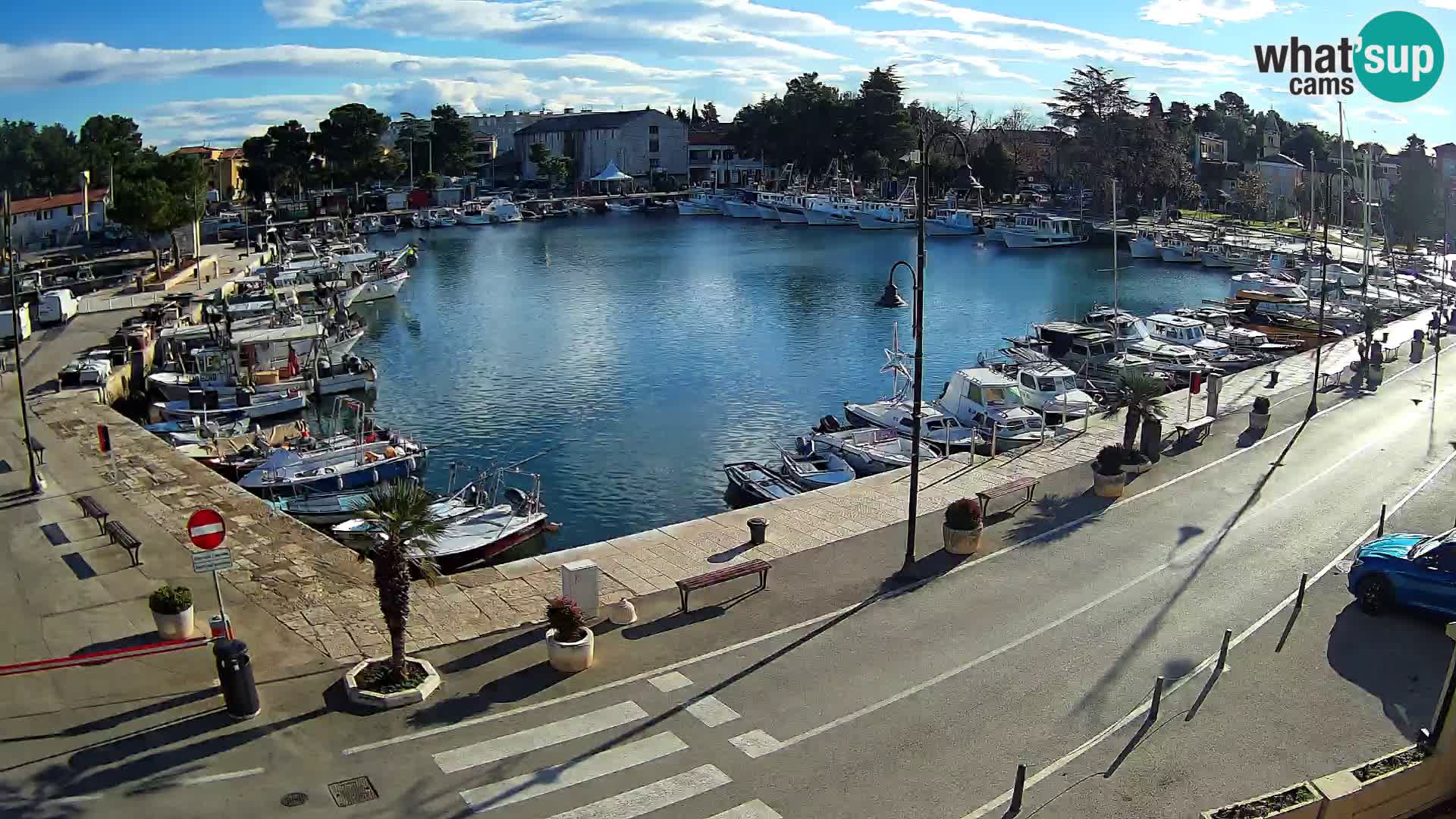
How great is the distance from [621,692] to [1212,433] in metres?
→ 22.7

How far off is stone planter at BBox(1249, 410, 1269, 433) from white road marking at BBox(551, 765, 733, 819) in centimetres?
2400

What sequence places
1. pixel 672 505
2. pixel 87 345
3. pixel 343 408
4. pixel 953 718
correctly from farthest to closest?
pixel 87 345
pixel 343 408
pixel 672 505
pixel 953 718

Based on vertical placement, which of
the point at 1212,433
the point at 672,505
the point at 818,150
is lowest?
the point at 672,505

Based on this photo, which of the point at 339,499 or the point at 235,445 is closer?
the point at 339,499

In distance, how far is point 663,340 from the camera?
209 feet

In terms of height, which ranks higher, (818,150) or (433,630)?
(818,150)

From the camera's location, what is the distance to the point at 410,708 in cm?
1566

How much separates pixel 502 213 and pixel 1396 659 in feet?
440

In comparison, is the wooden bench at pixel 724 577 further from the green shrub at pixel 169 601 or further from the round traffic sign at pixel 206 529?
the green shrub at pixel 169 601

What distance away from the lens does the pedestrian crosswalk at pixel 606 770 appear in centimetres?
1316

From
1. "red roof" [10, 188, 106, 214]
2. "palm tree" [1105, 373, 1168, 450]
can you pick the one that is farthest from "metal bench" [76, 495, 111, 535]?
"red roof" [10, 188, 106, 214]

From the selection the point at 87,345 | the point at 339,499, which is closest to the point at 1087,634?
the point at 339,499

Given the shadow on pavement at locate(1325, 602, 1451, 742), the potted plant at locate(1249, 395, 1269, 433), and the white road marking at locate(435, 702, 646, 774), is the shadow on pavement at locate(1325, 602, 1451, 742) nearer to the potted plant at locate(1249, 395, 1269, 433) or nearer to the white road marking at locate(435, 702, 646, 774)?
the white road marking at locate(435, 702, 646, 774)

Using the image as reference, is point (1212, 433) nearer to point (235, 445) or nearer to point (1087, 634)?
point (1087, 634)
